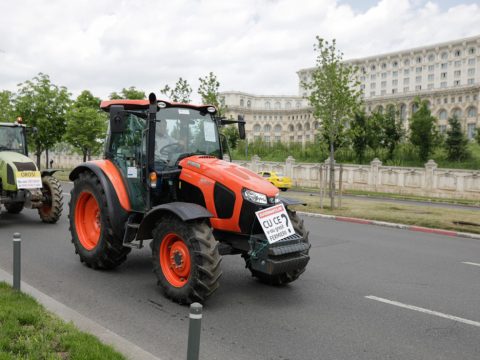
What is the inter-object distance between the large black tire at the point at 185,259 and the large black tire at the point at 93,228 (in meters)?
1.28

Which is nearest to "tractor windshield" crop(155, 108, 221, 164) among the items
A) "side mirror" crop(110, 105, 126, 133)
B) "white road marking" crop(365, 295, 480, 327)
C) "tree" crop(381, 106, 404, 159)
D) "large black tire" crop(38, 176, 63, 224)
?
"side mirror" crop(110, 105, 126, 133)

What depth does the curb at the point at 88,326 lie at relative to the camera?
169 inches

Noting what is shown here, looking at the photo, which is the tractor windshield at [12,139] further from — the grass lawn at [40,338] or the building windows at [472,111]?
the building windows at [472,111]

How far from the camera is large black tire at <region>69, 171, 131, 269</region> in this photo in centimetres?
720

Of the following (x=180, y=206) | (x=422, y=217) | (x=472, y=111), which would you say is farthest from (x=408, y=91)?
(x=180, y=206)

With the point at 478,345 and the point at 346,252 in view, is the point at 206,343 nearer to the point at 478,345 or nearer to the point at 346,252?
the point at 478,345

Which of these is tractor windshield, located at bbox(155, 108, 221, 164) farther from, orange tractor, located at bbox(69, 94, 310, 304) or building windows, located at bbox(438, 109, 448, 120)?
building windows, located at bbox(438, 109, 448, 120)

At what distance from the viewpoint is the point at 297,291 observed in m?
6.79

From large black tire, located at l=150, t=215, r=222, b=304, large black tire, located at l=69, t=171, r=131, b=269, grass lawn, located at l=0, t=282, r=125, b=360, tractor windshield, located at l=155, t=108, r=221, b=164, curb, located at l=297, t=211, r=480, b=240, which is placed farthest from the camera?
curb, located at l=297, t=211, r=480, b=240

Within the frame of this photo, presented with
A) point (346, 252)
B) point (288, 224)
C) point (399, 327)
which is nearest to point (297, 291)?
point (288, 224)

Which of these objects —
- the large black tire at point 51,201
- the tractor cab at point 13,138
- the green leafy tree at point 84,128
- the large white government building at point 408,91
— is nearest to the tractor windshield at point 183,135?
the large black tire at point 51,201

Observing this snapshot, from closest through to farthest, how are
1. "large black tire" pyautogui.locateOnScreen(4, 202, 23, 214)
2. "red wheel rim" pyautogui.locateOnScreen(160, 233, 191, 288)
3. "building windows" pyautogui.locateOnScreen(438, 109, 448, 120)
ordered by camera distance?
1. "red wheel rim" pyautogui.locateOnScreen(160, 233, 191, 288)
2. "large black tire" pyautogui.locateOnScreen(4, 202, 23, 214)
3. "building windows" pyautogui.locateOnScreen(438, 109, 448, 120)

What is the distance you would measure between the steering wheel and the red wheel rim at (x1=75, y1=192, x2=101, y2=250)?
1.98m

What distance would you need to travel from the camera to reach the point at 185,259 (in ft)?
19.5
